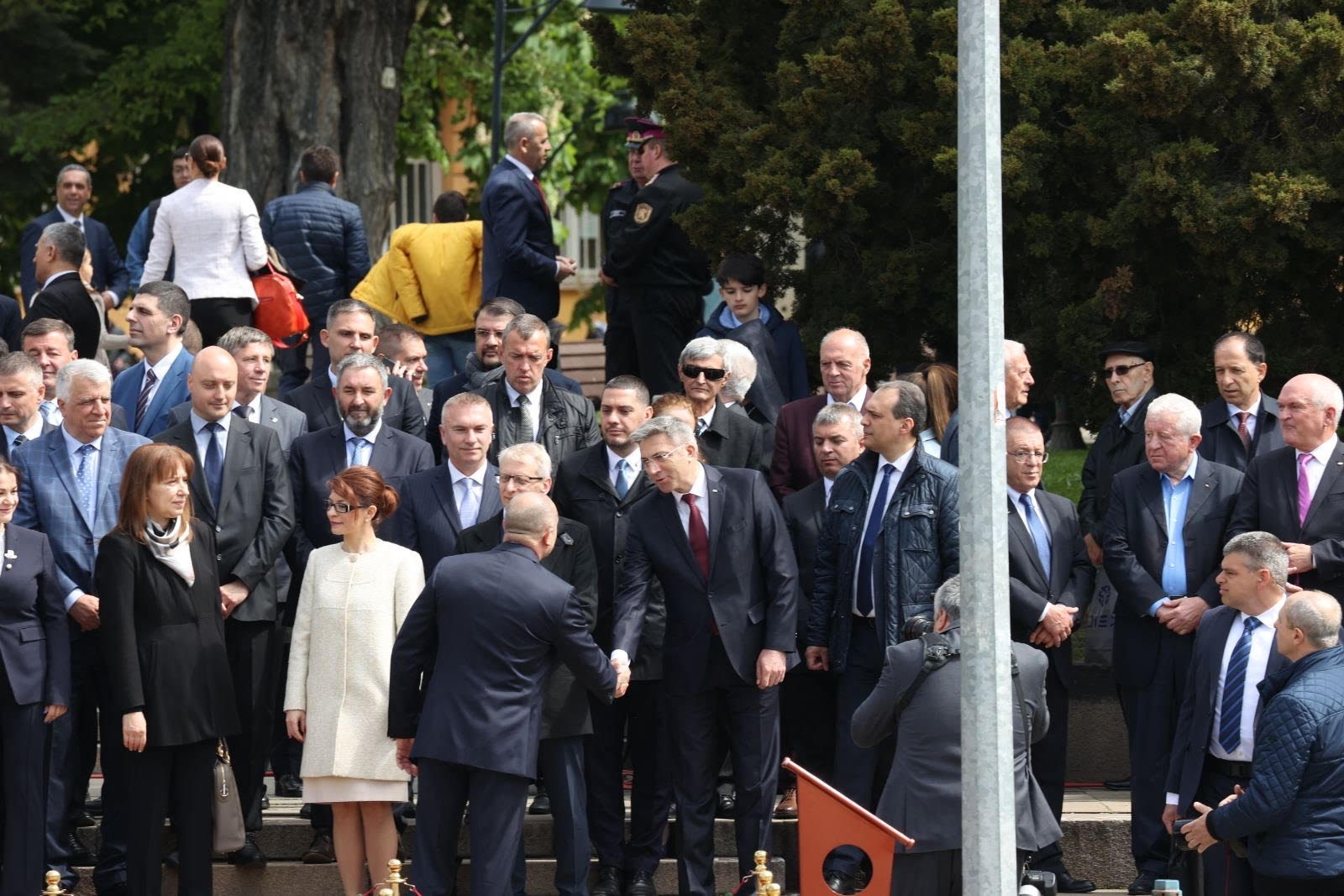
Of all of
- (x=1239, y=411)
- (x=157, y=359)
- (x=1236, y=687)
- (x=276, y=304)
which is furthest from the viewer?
(x=276, y=304)

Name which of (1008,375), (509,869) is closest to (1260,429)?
(1008,375)

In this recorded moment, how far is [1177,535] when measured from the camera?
10312 mm

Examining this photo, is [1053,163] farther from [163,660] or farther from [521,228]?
[163,660]

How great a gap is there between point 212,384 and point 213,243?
135 inches

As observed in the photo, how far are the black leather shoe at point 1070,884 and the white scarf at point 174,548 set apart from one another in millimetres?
4308

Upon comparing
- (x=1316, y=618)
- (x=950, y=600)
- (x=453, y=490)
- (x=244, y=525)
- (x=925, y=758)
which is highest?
(x=453, y=490)

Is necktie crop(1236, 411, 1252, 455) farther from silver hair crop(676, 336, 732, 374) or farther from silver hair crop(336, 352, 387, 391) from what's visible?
A: silver hair crop(336, 352, 387, 391)

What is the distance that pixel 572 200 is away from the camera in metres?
28.0

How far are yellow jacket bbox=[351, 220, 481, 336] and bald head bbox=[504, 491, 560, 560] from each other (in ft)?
16.2

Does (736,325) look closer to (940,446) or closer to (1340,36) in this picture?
(940,446)

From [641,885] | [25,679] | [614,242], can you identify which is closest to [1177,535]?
[641,885]

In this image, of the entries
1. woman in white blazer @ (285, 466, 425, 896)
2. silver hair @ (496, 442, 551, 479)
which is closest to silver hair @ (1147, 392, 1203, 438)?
silver hair @ (496, 442, 551, 479)

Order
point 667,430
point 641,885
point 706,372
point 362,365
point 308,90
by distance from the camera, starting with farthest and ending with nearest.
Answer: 1. point 308,90
2. point 706,372
3. point 362,365
4. point 641,885
5. point 667,430

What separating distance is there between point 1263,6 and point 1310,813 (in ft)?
15.3
